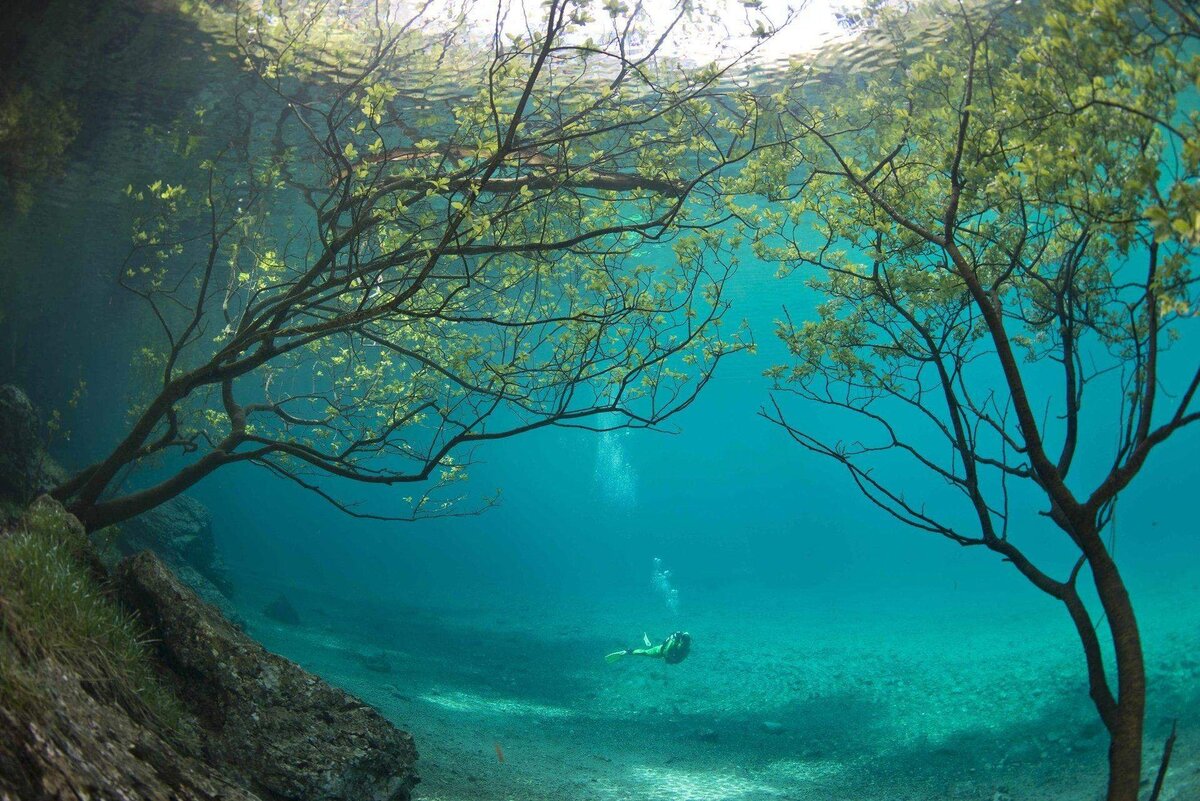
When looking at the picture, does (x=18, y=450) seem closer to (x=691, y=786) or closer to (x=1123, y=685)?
(x=691, y=786)

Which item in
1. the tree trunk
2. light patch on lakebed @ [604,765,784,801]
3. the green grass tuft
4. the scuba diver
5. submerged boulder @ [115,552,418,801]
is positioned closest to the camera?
the green grass tuft

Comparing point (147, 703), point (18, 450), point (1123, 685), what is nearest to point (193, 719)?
point (147, 703)

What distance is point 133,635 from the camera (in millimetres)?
4406

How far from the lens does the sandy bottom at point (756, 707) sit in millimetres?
8469

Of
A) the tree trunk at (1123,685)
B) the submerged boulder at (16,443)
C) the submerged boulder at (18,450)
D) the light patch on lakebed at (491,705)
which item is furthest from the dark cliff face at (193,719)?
the submerged boulder at (16,443)

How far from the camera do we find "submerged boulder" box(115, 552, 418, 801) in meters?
4.40

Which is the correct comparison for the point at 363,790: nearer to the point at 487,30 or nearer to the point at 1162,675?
the point at 487,30

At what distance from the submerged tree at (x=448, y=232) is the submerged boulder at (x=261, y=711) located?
5.94 feet

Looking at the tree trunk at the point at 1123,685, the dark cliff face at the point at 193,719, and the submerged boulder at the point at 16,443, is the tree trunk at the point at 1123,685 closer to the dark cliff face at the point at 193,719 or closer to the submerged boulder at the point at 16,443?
the dark cliff face at the point at 193,719

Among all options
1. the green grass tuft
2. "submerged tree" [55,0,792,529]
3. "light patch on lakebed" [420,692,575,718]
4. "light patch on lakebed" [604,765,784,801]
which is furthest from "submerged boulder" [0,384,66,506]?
"light patch on lakebed" [604,765,784,801]

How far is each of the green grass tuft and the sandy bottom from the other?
337 centimetres

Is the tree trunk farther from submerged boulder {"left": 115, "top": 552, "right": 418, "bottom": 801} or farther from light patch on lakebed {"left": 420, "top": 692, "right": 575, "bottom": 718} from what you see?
light patch on lakebed {"left": 420, "top": 692, "right": 575, "bottom": 718}

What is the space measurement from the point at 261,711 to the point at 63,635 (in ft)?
5.29

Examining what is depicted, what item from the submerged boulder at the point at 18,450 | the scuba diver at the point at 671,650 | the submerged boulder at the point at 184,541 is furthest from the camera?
the submerged boulder at the point at 184,541
